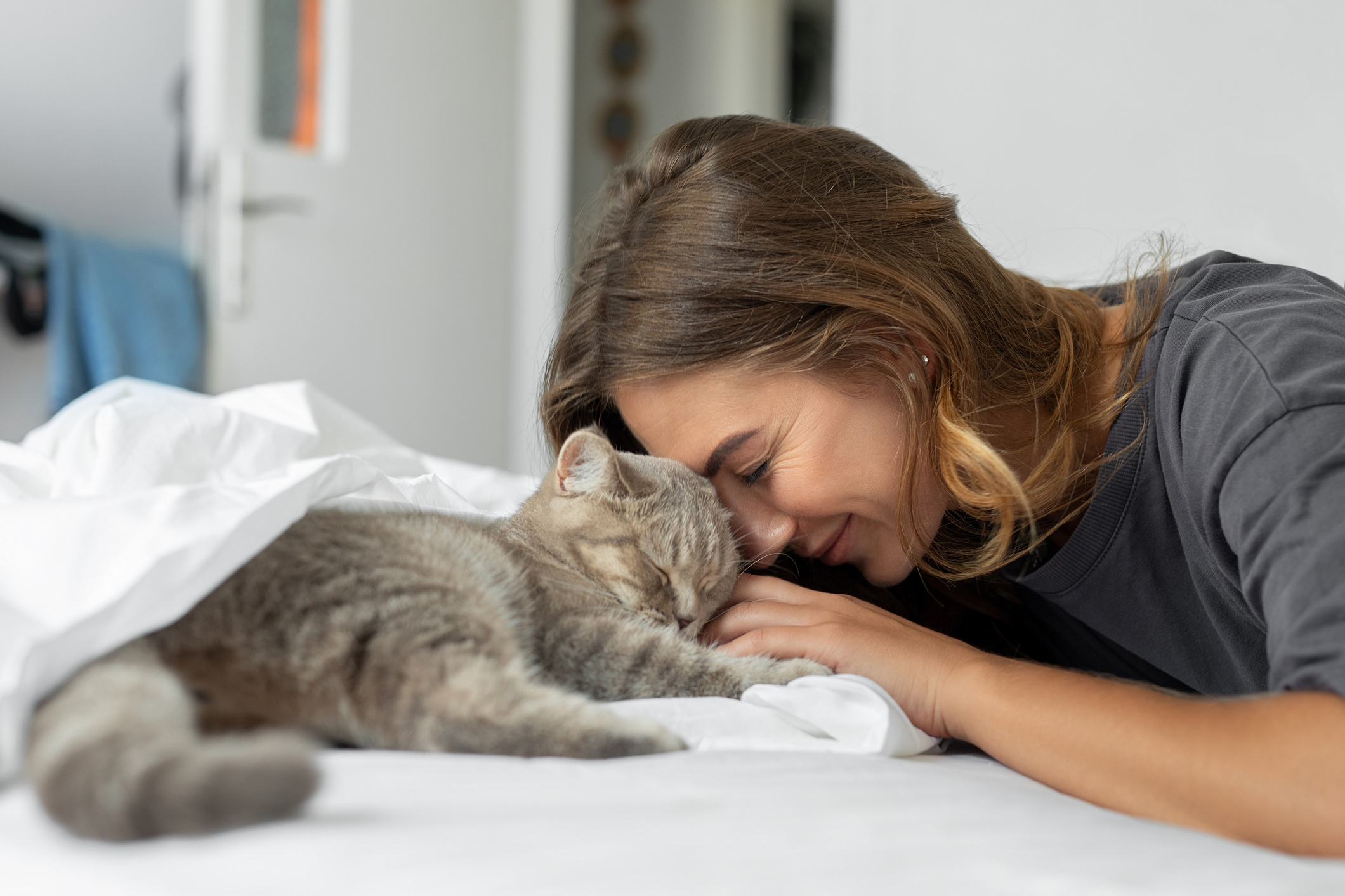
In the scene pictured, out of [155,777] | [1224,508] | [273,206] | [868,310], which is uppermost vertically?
[273,206]

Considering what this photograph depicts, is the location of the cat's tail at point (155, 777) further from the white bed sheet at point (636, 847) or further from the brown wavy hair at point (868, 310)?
the brown wavy hair at point (868, 310)

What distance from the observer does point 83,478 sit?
1.21 m

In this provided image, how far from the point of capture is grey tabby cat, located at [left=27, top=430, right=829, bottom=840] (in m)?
0.54

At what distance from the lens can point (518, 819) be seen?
0.58 metres

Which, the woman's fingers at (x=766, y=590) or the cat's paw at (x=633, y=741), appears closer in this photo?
the cat's paw at (x=633, y=741)

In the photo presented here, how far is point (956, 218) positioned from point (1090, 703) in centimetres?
72

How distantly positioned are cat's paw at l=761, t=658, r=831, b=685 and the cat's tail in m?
0.52

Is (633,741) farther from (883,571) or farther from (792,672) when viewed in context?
(883,571)

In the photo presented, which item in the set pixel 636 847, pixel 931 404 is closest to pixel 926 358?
pixel 931 404

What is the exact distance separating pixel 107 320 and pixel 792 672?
2.46 meters

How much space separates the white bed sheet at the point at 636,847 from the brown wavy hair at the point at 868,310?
50 centimetres

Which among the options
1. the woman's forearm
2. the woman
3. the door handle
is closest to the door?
the door handle

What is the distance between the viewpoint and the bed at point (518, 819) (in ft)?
1.68

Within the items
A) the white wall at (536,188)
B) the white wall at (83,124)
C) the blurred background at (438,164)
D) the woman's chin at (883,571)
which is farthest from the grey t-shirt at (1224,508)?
the white wall at (83,124)
